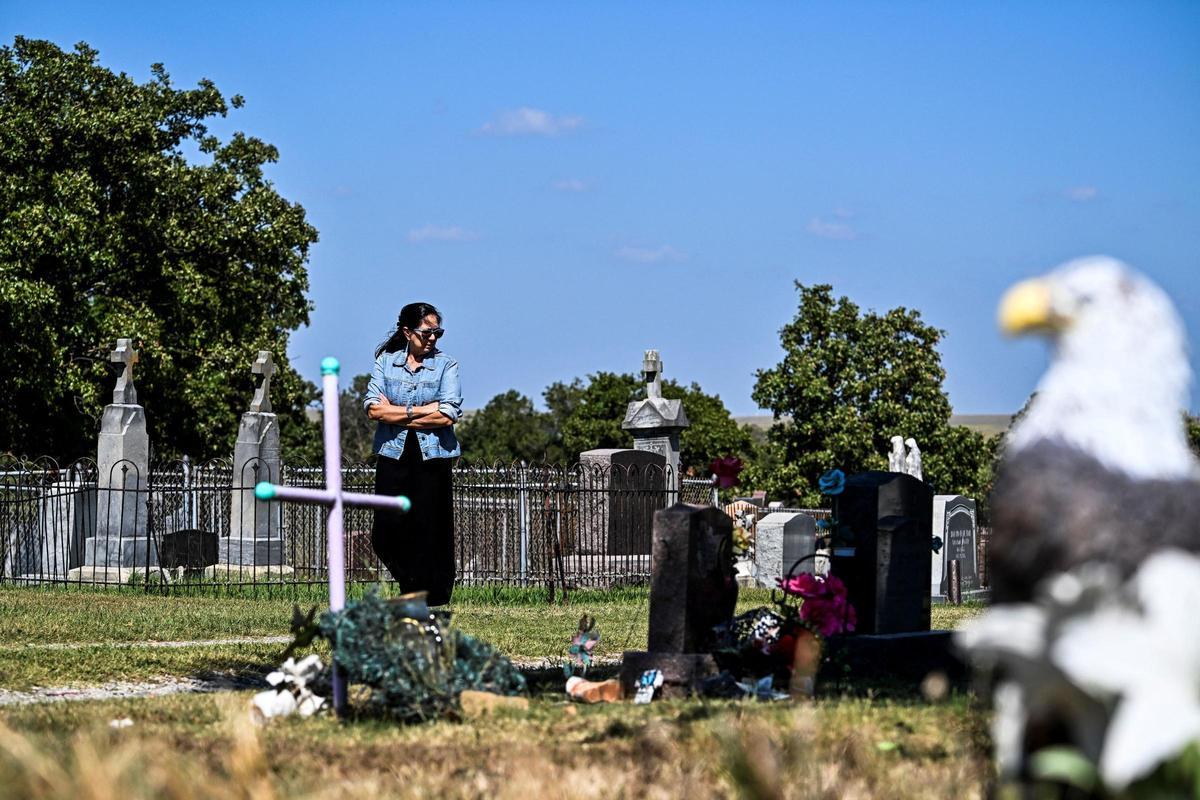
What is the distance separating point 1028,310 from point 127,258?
31.3 meters

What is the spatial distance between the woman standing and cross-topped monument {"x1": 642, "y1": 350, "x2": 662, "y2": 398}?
497 inches

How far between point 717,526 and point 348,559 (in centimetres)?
1440

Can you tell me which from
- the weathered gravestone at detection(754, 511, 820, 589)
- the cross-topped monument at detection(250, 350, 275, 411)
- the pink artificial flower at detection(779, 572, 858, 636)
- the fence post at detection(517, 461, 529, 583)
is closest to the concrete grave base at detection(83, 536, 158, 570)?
the cross-topped monument at detection(250, 350, 275, 411)

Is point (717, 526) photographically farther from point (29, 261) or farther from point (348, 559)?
point (29, 261)

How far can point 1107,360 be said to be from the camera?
9.75 ft

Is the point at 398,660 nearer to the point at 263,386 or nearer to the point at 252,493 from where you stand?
the point at 252,493

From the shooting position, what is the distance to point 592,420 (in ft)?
200

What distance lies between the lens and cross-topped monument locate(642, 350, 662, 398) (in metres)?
21.2

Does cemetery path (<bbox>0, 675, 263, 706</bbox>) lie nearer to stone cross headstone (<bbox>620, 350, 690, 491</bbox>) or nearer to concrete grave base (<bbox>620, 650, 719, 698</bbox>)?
concrete grave base (<bbox>620, 650, 719, 698</bbox>)

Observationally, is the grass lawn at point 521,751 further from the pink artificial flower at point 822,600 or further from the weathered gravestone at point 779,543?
the weathered gravestone at point 779,543

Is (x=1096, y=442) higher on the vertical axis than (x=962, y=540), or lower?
higher

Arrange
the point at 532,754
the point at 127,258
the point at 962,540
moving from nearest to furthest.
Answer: the point at 532,754 → the point at 962,540 → the point at 127,258

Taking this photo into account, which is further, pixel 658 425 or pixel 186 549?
pixel 658 425

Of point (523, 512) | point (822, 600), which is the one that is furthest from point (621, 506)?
point (822, 600)
